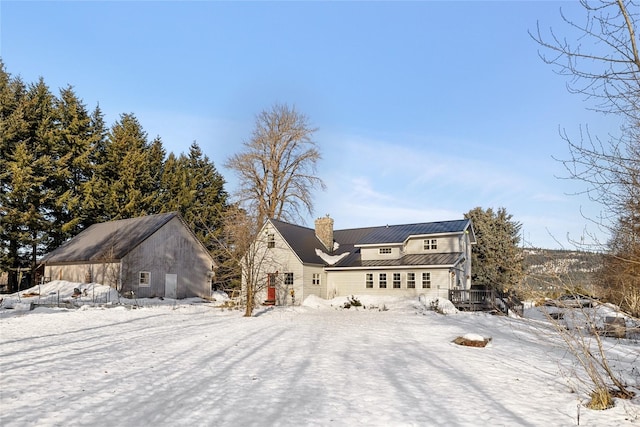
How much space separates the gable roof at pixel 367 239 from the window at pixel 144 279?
9522mm

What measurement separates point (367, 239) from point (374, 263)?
7.95ft

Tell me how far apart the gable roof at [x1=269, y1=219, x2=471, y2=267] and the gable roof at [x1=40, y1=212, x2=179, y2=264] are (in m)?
8.83

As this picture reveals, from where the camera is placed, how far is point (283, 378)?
8875 millimetres

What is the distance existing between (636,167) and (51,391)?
9.95 meters

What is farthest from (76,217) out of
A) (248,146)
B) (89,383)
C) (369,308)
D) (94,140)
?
(89,383)

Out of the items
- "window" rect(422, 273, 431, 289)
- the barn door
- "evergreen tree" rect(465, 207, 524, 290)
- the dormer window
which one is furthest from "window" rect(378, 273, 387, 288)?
the barn door

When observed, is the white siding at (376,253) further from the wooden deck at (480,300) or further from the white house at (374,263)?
the wooden deck at (480,300)

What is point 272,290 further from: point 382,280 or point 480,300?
point 480,300

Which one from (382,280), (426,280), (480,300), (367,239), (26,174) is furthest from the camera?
(26,174)

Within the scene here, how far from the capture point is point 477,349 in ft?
42.4

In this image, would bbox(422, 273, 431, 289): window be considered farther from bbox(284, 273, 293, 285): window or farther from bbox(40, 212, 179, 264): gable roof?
bbox(40, 212, 179, 264): gable roof

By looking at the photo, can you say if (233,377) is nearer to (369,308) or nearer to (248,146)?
(369,308)

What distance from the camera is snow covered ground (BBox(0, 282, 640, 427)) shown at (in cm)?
665

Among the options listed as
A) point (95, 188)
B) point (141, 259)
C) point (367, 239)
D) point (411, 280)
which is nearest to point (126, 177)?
point (95, 188)
